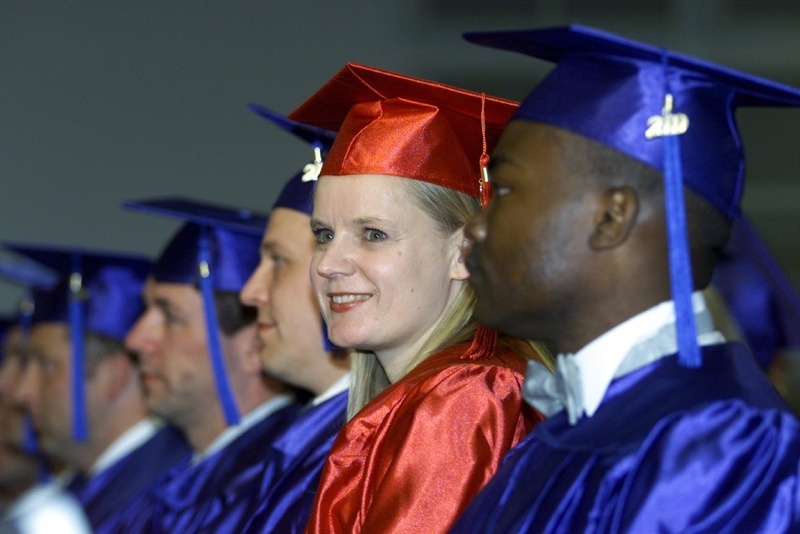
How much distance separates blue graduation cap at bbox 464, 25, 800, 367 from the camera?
1724 mm

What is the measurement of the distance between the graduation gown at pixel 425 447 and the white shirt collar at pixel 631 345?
0.35 metres

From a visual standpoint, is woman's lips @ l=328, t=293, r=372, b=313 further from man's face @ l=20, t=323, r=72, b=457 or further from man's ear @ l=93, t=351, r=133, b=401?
man's face @ l=20, t=323, r=72, b=457

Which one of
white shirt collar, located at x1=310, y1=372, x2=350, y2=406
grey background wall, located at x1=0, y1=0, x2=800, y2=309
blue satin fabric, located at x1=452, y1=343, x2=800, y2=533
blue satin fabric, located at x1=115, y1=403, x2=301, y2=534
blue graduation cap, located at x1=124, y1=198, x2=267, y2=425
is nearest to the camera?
blue satin fabric, located at x1=452, y1=343, x2=800, y2=533

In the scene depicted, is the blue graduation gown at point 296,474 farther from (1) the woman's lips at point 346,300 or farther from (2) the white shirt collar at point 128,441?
(2) the white shirt collar at point 128,441

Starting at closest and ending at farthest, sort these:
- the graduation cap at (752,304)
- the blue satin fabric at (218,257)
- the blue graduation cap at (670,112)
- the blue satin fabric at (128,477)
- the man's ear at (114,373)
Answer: the blue graduation cap at (670,112)
the graduation cap at (752,304)
the blue satin fabric at (218,257)
the blue satin fabric at (128,477)
the man's ear at (114,373)

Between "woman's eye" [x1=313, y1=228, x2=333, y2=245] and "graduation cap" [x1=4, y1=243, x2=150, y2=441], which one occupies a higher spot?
"woman's eye" [x1=313, y1=228, x2=333, y2=245]

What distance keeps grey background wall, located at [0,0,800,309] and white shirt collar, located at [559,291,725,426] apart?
605cm

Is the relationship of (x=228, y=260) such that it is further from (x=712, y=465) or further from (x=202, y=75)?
(x=202, y=75)

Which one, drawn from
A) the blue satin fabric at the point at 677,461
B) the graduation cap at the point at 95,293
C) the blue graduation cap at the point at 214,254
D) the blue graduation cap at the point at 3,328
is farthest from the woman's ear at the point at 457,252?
the blue graduation cap at the point at 3,328

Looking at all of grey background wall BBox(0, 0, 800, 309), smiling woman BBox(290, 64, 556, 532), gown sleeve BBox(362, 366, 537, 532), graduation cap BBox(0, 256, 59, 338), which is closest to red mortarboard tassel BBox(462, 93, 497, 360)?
smiling woman BBox(290, 64, 556, 532)

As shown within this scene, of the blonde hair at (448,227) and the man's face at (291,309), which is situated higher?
the blonde hair at (448,227)

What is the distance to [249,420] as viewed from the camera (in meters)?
3.88

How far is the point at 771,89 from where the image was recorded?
1820 millimetres

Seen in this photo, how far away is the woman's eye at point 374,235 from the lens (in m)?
2.43
